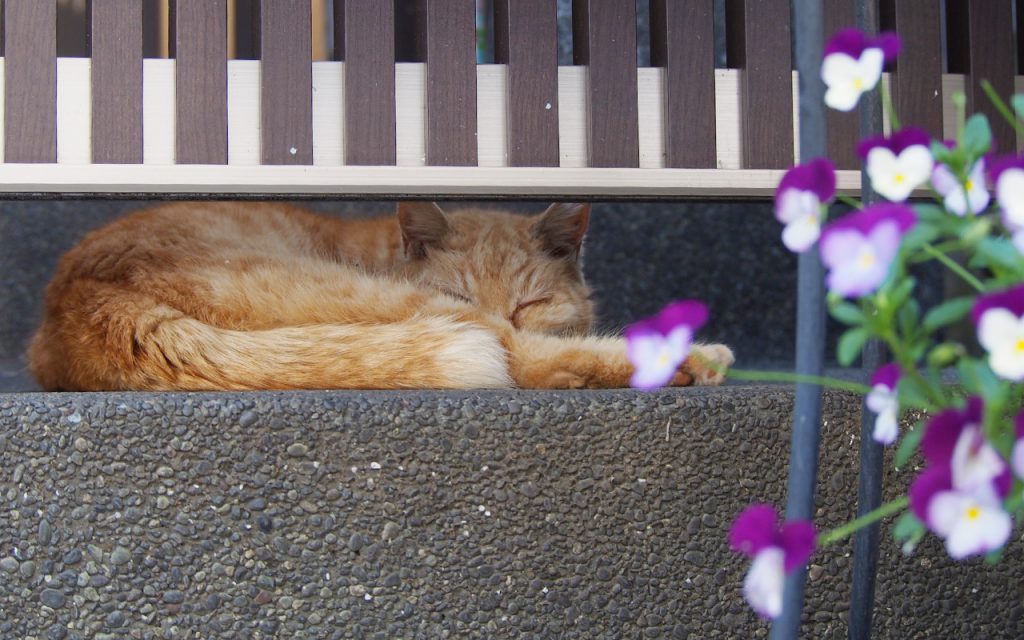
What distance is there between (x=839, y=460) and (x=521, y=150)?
2.66 ft

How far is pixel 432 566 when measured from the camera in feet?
5.09

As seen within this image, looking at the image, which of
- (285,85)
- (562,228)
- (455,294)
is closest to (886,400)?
(285,85)

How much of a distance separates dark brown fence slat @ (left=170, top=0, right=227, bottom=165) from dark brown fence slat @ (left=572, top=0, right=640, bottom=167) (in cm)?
70

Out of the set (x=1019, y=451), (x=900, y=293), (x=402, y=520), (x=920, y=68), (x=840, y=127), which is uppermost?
(x=920, y=68)

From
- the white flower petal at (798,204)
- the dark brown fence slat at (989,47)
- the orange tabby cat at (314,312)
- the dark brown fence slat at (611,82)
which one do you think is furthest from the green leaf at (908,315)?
the dark brown fence slat at (989,47)

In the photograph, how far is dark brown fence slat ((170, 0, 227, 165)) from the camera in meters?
1.90

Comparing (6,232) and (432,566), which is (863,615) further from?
(6,232)

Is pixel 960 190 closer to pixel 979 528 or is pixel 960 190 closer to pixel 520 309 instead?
pixel 979 528

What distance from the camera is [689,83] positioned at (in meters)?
1.99

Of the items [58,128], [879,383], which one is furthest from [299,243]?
[879,383]

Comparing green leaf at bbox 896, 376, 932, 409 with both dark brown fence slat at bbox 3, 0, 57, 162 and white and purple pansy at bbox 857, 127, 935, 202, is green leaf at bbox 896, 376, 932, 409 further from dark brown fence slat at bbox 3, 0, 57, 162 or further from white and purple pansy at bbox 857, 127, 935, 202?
dark brown fence slat at bbox 3, 0, 57, 162

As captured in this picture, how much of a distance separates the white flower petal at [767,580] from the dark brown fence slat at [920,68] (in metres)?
1.50

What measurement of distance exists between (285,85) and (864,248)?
4.60 feet

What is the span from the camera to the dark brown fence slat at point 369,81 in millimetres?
1920
